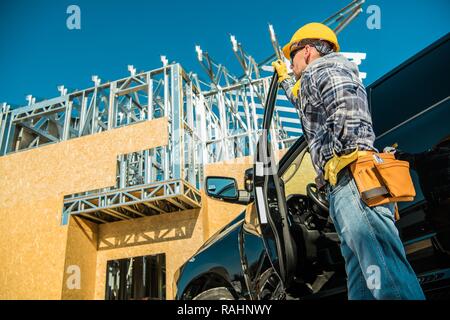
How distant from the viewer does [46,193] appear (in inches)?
311

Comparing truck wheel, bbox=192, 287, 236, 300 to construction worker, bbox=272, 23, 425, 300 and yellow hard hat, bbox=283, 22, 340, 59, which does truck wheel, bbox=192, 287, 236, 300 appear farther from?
yellow hard hat, bbox=283, 22, 340, 59

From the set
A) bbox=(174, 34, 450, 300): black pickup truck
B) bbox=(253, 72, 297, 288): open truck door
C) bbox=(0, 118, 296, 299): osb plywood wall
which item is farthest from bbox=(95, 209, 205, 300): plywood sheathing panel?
bbox=(253, 72, 297, 288): open truck door

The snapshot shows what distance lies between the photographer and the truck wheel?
2.27 m

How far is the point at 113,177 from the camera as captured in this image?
24.4ft

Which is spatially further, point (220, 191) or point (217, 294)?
point (220, 191)

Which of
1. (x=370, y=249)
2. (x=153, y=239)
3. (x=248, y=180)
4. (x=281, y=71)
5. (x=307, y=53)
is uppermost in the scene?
(x=153, y=239)

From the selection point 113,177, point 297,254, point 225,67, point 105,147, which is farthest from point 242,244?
point 225,67

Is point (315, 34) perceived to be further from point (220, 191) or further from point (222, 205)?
point (222, 205)

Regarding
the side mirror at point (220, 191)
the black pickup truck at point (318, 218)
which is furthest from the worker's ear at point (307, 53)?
the side mirror at point (220, 191)

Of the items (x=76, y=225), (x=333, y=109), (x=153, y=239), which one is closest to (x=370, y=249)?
(x=333, y=109)

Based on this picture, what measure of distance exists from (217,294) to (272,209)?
783 millimetres
